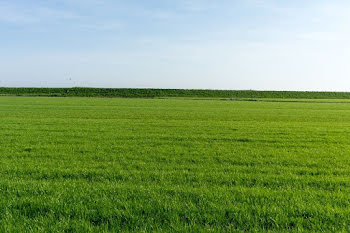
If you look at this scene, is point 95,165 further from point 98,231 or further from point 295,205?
point 295,205

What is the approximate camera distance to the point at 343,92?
112750 millimetres

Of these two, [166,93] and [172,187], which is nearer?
[172,187]

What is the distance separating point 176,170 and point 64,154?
4.45 metres

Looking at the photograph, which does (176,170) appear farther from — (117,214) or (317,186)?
(317,186)

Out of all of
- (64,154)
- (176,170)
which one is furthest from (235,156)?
(64,154)

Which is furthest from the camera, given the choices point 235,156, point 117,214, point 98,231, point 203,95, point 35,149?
point 203,95

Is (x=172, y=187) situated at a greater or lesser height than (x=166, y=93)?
lesser

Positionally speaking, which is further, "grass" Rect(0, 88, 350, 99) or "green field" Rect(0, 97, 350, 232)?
"grass" Rect(0, 88, 350, 99)

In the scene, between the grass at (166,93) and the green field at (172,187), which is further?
the grass at (166,93)

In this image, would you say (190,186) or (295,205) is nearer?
(295,205)

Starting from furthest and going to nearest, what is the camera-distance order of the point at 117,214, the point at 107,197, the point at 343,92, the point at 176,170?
the point at 343,92 < the point at 176,170 < the point at 107,197 < the point at 117,214

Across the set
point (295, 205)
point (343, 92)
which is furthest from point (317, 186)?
point (343, 92)

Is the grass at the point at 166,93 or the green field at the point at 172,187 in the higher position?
the grass at the point at 166,93

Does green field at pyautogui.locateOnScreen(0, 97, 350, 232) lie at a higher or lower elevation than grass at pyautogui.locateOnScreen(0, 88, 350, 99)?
lower
